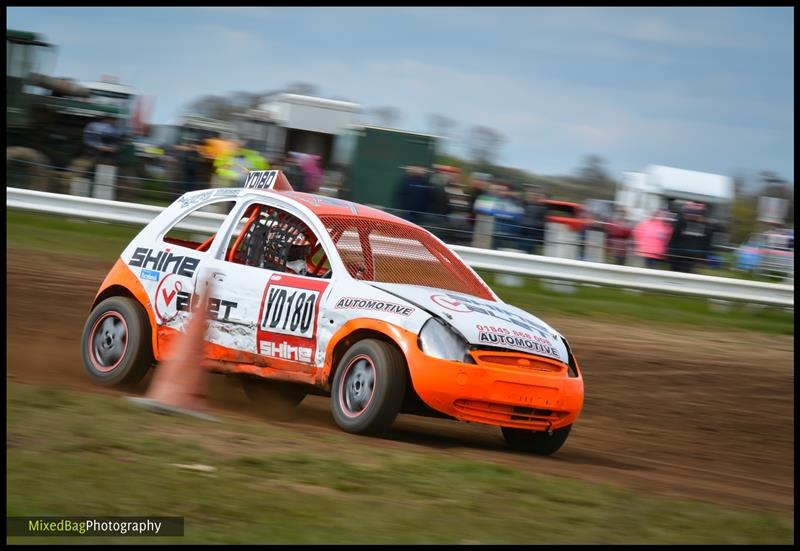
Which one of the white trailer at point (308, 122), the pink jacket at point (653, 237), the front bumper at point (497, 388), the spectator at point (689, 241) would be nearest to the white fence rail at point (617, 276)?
the spectator at point (689, 241)

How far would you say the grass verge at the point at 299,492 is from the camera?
450 cm

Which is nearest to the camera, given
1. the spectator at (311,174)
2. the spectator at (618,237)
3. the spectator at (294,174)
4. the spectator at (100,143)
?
the spectator at (618,237)

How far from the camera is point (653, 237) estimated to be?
1658cm

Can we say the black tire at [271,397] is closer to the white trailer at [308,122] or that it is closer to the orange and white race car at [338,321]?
the orange and white race car at [338,321]

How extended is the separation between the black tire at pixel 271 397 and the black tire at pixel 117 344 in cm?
71

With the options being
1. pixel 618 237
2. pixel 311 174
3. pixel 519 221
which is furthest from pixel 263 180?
pixel 618 237

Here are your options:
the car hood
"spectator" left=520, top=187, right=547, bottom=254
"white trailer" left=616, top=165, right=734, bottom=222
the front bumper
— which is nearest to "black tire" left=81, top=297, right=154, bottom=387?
the car hood

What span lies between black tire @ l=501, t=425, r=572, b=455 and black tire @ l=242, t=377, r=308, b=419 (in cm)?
141

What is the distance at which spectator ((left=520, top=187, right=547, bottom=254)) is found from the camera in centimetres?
1611

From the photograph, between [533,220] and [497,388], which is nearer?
[497,388]

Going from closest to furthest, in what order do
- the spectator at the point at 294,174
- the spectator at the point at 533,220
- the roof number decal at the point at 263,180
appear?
the roof number decal at the point at 263,180 < the spectator at the point at 533,220 < the spectator at the point at 294,174

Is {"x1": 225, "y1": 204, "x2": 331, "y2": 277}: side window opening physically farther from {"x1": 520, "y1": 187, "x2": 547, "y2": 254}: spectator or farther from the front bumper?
{"x1": 520, "y1": 187, "x2": 547, "y2": 254}: spectator

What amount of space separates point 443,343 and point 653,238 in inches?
420

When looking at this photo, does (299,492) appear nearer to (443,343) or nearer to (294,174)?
(443,343)
